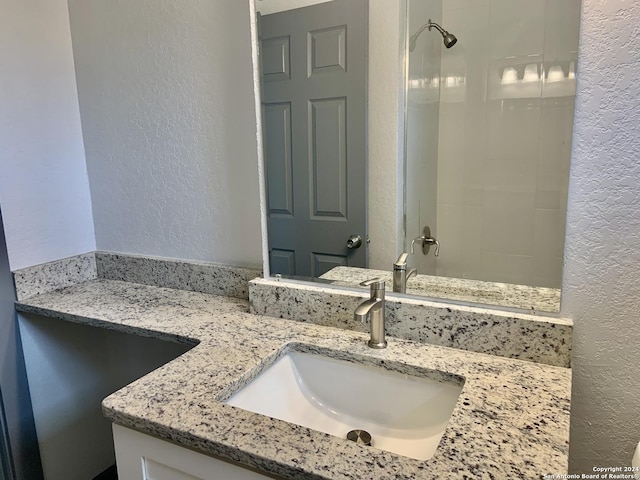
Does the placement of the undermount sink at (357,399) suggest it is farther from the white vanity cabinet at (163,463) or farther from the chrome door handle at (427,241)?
the chrome door handle at (427,241)

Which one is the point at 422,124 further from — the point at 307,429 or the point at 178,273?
the point at 178,273

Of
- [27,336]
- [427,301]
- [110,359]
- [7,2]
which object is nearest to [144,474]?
[427,301]

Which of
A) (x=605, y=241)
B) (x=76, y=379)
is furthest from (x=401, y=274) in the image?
(x=76, y=379)

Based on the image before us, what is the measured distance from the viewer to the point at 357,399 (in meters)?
1.06

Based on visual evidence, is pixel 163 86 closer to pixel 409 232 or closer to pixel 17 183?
pixel 17 183

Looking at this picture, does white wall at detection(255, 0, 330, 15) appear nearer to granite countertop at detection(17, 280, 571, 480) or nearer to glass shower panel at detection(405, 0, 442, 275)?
glass shower panel at detection(405, 0, 442, 275)

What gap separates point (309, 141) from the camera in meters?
1.25

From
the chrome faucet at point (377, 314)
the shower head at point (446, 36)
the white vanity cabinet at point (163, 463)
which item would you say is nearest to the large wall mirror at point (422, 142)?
the shower head at point (446, 36)

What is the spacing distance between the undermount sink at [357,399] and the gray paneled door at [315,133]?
290mm

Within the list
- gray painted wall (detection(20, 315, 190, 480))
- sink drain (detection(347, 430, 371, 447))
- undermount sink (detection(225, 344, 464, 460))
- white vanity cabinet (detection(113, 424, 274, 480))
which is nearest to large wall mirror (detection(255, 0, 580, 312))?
undermount sink (detection(225, 344, 464, 460))

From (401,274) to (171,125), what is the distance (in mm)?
860

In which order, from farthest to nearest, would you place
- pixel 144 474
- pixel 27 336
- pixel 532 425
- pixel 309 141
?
1. pixel 27 336
2. pixel 309 141
3. pixel 144 474
4. pixel 532 425

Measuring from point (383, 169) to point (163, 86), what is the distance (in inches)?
30.0

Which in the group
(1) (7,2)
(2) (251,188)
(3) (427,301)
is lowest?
(3) (427,301)
